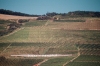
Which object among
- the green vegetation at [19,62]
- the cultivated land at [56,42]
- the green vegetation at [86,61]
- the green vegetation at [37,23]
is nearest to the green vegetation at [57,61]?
the cultivated land at [56,42]

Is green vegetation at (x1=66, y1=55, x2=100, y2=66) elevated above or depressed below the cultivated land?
below

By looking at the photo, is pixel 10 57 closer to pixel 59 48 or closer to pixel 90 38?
pixel 59 48

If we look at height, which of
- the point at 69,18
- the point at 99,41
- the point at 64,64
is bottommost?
the point at 64,64

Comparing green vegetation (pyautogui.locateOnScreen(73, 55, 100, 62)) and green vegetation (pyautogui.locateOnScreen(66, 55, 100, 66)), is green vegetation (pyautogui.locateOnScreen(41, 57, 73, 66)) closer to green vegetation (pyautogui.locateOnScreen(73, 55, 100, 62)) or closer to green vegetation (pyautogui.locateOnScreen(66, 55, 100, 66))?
green vegetation (pyautogui.locateOnScreen(66, 55, 100, 66))

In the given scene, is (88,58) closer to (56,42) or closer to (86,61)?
(86,61)

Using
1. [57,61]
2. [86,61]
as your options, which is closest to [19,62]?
[57,61]

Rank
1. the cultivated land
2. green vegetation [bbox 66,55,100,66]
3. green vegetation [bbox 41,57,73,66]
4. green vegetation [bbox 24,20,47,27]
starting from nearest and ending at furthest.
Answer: green vegetation [bbox 66,55,100,66] < green vegetation [bbox 41,57,73,66] < the cultivated land < green vegetation [bbox 24,20,47,27]

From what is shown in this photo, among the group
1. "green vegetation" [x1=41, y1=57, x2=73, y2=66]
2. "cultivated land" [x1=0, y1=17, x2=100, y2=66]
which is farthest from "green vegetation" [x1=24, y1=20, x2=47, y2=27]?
Result: "green vegetation" [x1=41, y1=57, x2=73, y2=66]

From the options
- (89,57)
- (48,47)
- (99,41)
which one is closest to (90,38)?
(99,41)
